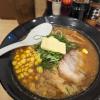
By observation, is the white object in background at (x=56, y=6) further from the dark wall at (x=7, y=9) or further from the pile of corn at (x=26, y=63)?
the dark wall at (x=7, y=9)

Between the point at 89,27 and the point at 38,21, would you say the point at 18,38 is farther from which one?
the point at 89,27

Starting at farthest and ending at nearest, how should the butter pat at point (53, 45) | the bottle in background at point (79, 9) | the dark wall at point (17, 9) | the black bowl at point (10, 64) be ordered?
the dark wall at point (17, 9) < the bottle in background at point (79, 9) < the butter pat at point (53, 45) < the black bowl at point (10, 64)

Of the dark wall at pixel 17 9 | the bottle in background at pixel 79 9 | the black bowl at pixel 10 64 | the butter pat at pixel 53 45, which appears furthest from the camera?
the dark wall at pixel 17 9

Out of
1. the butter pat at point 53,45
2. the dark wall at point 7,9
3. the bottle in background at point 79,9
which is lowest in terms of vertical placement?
the dark wall at point 7,9

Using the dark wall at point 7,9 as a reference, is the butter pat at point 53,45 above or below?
above

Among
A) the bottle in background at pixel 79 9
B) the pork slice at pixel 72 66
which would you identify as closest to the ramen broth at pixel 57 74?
the pork slice at pixel 72 66

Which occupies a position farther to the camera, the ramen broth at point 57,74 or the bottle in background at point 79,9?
the bottle in background at point 79,9

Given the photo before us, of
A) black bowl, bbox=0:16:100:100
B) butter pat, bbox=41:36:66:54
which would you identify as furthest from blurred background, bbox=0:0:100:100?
butter pat, bbox=41:36:66:54
